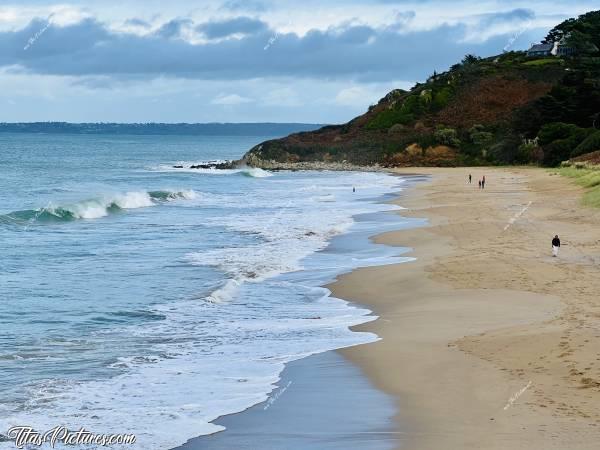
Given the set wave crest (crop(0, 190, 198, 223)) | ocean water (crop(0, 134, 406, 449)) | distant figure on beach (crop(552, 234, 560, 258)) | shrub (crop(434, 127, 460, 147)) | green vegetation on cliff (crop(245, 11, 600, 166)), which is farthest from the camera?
shrub (crop(434, 127, 460, 147))

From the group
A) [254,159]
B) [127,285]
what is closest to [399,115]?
[254,159]

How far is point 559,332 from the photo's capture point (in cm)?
1435

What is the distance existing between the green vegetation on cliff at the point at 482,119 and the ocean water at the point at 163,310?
145 ft

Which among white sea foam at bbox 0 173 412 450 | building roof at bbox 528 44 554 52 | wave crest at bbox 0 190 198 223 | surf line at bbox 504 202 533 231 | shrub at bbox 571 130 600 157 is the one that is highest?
building roof at bbox 528 44 554 52

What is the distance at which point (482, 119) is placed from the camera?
328 feet

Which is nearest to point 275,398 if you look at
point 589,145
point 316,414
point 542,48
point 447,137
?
point 316,414

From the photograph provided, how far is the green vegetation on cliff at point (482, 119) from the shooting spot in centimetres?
8088

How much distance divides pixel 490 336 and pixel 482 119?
8822 cm

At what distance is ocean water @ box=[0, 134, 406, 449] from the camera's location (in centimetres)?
1178

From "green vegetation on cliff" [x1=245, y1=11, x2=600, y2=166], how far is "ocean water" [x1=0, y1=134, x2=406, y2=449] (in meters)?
44.1

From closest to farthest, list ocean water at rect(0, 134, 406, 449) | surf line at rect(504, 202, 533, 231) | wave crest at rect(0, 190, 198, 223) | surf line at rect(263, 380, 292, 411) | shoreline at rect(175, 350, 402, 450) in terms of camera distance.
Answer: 1. shoreline at rect(175, 350, 402, 450)
2. surf line at rect(263, 380, 292, 411)
3. ocean water at rect(0, 134, 406, 449)
4. surf line at rect(504, 202, 533, 231)
5. wave crest at rect(0, 190, 198, 223)

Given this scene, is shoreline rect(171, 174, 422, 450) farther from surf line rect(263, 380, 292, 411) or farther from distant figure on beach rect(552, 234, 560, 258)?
distant figure on beach rect(552, 234, 560, 258)

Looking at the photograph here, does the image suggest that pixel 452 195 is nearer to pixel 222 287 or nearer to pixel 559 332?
pixel 222 287

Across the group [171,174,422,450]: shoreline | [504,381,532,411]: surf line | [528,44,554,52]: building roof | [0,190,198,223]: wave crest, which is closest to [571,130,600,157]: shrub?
[0,190,198,223]: wave crest
